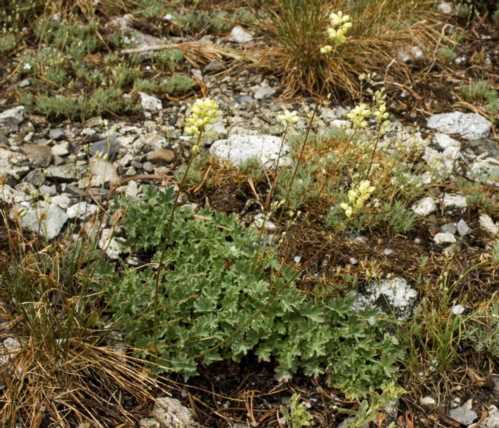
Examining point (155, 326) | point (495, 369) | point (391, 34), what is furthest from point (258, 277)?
point (391, 34)

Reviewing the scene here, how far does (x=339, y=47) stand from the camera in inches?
211

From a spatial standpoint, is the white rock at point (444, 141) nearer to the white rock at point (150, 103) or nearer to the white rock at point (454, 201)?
the white rock at point (454, 201)

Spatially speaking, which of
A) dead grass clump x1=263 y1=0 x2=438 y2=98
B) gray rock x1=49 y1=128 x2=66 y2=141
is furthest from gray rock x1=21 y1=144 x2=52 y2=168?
dead grass clump x1=263 y1=0 x2=438 y2=98

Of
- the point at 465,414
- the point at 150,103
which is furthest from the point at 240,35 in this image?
the point at 465,414

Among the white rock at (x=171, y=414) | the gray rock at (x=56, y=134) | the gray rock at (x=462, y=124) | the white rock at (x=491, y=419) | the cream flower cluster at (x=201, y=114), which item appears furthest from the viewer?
the gray rock at (x=462, y=124)

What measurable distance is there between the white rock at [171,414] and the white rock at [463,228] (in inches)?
78.5

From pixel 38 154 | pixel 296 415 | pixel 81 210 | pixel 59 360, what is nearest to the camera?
pixel 296 415

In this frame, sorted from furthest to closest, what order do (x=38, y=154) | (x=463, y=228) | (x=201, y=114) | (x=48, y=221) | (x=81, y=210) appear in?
(x=38, y=154), (x=463, y=228), (x=81, y=210), (x=48, y=221), (x=201, y=114)

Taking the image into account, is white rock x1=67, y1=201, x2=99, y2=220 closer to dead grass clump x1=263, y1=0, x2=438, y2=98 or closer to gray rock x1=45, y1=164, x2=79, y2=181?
gray rock x1=45, y1=164, x2=79, y2=181

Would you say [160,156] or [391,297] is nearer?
[391,297]

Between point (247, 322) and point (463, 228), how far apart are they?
1.64 metres

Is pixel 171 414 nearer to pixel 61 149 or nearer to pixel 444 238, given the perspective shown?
pixel 444 238

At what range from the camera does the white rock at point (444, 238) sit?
414 centimetres

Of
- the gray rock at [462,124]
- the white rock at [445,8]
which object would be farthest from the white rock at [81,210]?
the white rock at [445,8]
